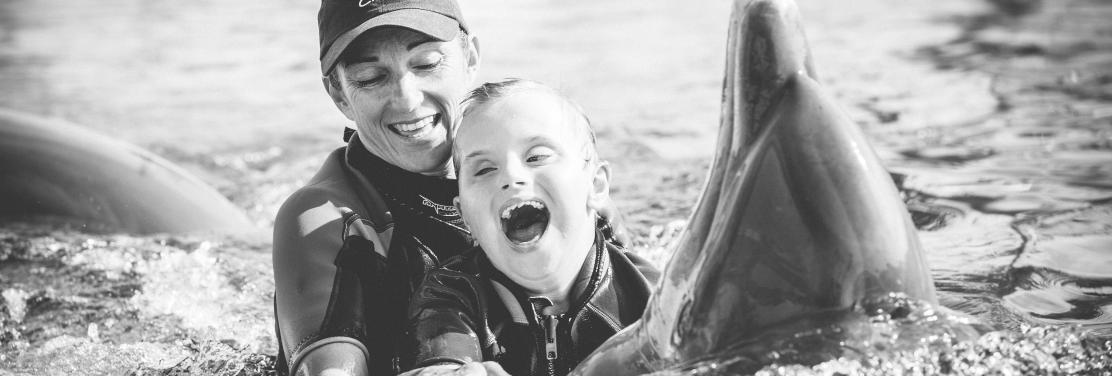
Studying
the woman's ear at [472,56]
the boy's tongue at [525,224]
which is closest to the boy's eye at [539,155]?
the boy's tongue at [525,224]

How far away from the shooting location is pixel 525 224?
279 cm

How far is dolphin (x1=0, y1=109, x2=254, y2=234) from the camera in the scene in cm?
579

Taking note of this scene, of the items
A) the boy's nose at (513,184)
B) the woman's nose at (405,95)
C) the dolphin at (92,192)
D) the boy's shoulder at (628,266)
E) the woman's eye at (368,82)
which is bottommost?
the boy's shoulder at (628,266)

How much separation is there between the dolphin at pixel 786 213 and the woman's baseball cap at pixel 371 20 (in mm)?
1472

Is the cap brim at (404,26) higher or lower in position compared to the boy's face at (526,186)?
higher

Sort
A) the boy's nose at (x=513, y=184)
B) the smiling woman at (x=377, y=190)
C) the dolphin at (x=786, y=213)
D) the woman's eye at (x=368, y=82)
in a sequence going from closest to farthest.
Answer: the dolphin at (x=786, y=213), the boy's nose at (x=513, y=184), the smiling woman at (x=377, y=190), the woman's eye at (x=368, y=82)

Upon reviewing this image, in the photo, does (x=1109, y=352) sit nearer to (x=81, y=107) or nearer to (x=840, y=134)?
(x=840, y=134)

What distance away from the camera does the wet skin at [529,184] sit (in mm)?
2705

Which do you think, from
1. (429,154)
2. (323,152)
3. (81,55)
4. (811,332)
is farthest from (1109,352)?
(81,55)

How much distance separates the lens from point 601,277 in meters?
2.90

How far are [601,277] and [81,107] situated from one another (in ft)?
27.7

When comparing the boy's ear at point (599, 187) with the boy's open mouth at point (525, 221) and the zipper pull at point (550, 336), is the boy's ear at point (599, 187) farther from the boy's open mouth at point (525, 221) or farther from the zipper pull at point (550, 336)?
the zipper pull at point (550, 336)

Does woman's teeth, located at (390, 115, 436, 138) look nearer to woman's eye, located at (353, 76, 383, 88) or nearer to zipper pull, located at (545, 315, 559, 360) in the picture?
woman's eye, located at (353, 76, 383, 88)

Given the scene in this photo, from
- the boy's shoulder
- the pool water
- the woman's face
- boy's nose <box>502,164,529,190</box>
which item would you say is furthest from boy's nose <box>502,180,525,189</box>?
the woman's face
